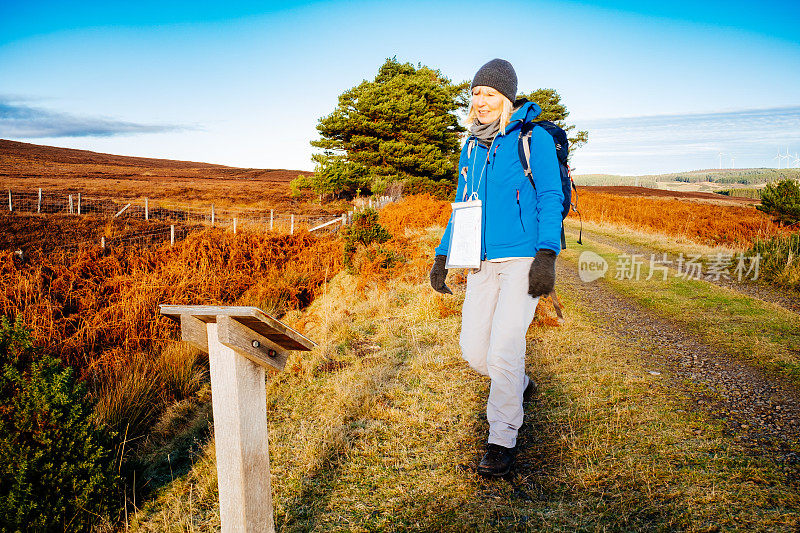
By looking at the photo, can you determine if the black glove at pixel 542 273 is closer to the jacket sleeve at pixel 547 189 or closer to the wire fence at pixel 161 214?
the jacket sleeve at pixel 547 189

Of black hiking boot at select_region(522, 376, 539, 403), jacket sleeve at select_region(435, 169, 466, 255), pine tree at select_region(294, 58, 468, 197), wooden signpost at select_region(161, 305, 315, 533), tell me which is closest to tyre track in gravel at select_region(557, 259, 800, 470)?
black hiking boot at select_region(522, 376, 539, 403)

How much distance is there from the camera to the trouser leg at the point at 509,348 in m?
2.59

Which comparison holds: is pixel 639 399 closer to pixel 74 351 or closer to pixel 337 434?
pixel 337 434

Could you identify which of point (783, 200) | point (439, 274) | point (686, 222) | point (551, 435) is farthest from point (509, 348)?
point (686, 222)

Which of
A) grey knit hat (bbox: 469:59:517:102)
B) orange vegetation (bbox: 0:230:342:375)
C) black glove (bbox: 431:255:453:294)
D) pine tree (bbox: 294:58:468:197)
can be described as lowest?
orange vegetation (bbox: 0:230:342:375)

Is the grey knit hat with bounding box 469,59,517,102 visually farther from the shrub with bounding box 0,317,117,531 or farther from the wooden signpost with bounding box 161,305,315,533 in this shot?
the shrub with bounding box 0,317,117,531

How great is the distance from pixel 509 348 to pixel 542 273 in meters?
0.48

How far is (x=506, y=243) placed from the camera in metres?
2.62

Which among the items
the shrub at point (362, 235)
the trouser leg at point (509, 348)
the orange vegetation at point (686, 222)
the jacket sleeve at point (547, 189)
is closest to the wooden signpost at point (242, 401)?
the trouser leg at point (509, 348)

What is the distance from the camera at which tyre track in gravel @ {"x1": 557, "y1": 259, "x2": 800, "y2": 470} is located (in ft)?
9.87

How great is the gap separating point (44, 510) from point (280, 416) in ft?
6.13

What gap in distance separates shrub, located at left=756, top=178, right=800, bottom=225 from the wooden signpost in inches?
581

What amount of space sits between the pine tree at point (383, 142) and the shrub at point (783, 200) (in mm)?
14828

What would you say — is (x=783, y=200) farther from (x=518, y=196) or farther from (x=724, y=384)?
(x=518, y=196)
